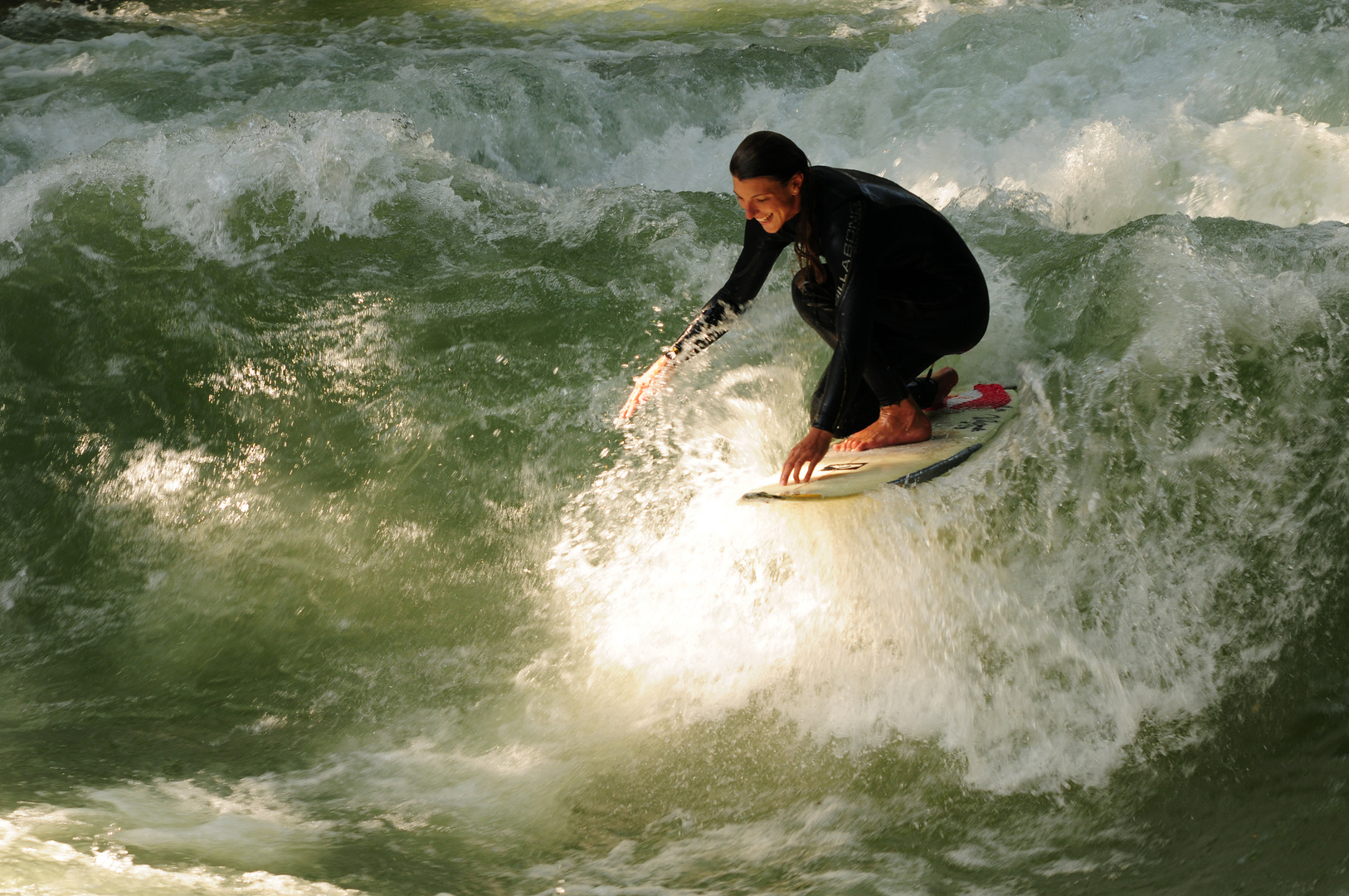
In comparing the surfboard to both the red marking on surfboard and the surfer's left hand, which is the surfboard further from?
the surfer's left hand

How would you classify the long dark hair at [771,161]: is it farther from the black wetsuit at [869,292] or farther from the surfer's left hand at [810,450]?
the surfer's left hand at [810,450]

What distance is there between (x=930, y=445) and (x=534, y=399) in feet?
5.17

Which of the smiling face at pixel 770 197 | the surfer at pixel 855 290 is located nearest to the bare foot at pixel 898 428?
the surfer at pixel 855 290

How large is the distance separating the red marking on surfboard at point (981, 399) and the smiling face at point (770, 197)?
3.37ft

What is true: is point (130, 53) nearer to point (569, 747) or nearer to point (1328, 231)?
point (569, 747)

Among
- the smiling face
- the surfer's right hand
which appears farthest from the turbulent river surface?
the smiling face

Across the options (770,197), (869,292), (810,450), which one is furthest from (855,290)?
(810,450)

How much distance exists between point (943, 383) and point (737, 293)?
811 mm

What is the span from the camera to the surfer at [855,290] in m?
2.48

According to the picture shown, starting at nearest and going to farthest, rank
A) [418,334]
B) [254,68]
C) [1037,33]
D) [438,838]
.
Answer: [438,838] → [418,334] → [1037,33] → [254,68]

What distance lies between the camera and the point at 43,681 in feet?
10.6

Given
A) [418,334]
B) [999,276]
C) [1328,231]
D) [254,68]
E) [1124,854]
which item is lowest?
[1124,854]

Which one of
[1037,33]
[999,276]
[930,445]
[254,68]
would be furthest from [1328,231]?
[254,68]

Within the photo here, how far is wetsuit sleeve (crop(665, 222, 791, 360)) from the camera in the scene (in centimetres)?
283
